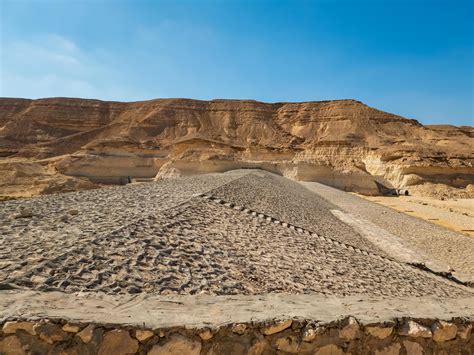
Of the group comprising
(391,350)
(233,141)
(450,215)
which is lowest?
(450,215)

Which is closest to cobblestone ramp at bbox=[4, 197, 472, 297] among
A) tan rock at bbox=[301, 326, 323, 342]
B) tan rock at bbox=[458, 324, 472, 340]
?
tan rock at bbox=[301, 326, 323, 342]

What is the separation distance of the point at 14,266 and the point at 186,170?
27376mm

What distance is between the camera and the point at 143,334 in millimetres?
2738

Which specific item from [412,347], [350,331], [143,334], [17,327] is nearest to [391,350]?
[412,347]

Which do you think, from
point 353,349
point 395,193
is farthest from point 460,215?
point 353,349

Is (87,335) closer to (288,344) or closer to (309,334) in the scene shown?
(288,344)

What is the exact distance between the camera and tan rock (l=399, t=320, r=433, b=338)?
3393mm

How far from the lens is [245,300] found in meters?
3.62

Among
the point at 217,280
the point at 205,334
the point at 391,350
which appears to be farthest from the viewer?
the point at 217,280

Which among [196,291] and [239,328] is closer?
[239,328]

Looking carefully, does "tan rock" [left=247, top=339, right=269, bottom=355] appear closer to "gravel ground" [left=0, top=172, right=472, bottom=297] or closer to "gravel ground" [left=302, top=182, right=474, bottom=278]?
"gravel ground" [left=0, top=172, right=472, bottom=297]

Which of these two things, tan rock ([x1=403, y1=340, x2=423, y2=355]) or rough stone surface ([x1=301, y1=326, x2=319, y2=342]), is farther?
tan rock ([x1=403, y1=340, x2=423, y2=355])

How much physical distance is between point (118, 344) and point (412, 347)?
9.53 ft

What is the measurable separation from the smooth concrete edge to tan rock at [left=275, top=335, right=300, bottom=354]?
191 mm
